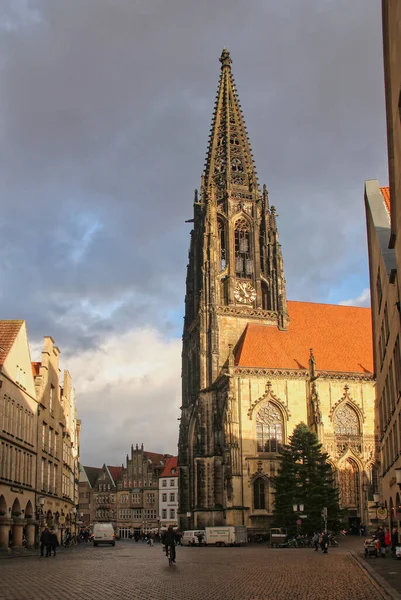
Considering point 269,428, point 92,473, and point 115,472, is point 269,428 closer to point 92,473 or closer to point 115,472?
point 115,472

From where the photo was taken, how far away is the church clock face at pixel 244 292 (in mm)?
65562

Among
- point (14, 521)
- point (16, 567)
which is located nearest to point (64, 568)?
point (16, 567)

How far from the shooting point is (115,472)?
122062 mm

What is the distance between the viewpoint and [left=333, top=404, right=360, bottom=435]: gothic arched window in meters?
60.0

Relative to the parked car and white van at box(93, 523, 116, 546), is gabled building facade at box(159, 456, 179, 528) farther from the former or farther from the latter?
white van at box(93, 523, 116, 546)

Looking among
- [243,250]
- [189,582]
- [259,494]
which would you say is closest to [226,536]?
[259,494]

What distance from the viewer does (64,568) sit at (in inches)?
870

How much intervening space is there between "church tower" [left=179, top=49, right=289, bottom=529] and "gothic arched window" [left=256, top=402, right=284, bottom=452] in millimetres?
2248

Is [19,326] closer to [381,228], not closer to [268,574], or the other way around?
[381,228]

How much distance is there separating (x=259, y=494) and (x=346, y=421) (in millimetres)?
10060

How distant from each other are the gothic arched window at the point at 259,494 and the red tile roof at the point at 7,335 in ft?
86.7

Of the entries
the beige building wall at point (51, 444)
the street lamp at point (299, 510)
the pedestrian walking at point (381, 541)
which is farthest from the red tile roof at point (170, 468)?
the pedestrian walking at point (381, 541)

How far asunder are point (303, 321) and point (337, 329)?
10.7 ft

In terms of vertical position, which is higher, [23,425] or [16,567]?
[23,425]
